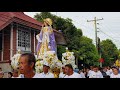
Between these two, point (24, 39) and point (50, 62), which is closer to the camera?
point (50, 62)

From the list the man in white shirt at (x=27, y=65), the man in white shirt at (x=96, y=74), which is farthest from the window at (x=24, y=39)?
the man in white shirt at (x=27, y=65)

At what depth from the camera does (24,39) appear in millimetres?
10914

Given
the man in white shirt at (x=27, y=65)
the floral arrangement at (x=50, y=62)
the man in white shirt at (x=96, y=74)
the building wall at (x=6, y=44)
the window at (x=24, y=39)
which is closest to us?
the man in white shirt at (x=27, y=65)

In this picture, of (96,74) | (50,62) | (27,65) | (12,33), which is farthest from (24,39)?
(27,65)

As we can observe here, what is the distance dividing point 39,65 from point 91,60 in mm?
11527

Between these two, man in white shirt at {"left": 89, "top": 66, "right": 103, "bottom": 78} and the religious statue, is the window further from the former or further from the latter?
man in white shirt at {"left": 89, "top": 66, "right": 103, "bottom": 78}

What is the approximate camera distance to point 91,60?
1661cm

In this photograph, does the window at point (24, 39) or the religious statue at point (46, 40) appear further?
the window at point (24, 39)

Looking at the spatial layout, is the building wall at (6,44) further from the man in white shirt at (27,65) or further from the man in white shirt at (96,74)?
the man in white shirt at (27,65)

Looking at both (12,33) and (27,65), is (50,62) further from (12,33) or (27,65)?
(12,33)

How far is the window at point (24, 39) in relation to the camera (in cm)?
1034
